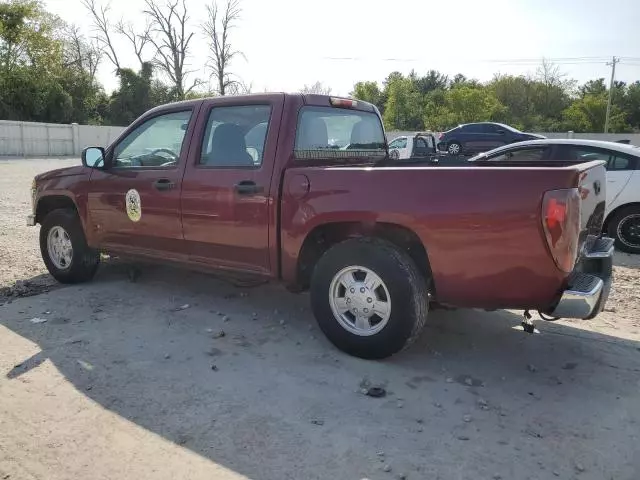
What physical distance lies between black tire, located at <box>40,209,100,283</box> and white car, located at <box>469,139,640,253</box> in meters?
5.18

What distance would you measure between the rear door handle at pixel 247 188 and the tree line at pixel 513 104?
1620 inches

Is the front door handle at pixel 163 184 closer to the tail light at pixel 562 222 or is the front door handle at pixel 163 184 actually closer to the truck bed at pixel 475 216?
the truck bed at pixel 475 216

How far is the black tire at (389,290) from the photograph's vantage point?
360cm

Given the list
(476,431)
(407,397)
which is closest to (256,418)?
(407,397)

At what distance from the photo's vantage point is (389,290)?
3.63 metres

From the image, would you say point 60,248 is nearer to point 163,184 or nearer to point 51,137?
point 163,184

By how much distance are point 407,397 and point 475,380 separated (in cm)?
57

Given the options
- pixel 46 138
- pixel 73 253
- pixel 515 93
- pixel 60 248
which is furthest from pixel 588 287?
pixel 515 93

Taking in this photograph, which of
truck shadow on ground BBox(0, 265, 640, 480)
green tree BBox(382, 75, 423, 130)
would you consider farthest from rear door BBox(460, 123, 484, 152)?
green tree BBox(382, 75, 423, 130)

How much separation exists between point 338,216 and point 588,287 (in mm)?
1646

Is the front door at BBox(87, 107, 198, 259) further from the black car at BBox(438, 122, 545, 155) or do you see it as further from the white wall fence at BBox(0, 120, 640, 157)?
the white wall fence at BBox(0, 120, 640, 157)

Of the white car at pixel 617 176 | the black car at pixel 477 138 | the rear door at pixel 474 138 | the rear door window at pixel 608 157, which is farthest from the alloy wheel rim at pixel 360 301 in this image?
the rear door at pixel 474 138

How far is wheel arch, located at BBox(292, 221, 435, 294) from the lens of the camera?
3781 mm

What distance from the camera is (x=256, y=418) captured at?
3.14 m
